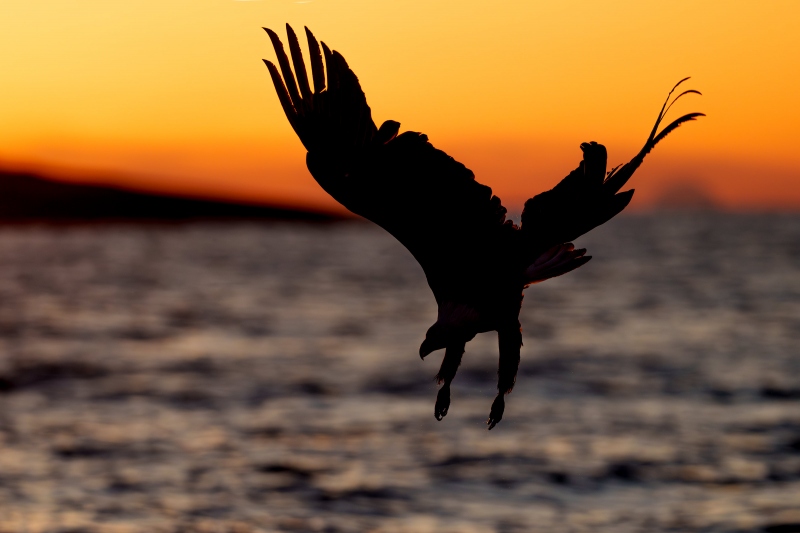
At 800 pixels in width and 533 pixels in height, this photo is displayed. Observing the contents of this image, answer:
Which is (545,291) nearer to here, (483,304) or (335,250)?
(335,250)

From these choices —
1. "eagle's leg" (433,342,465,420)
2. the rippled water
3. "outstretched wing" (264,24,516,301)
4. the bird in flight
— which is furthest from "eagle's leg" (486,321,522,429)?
the rippled water

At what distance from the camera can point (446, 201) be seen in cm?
595

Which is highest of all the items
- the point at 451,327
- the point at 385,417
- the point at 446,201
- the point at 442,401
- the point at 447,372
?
the point at 446,201

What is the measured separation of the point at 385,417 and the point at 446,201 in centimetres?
2400

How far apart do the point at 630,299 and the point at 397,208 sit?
55.8 metres

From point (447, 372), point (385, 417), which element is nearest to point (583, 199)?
point (447, 372)

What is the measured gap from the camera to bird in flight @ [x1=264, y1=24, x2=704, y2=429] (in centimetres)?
580

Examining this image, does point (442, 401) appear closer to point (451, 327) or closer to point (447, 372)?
point (447, 372)

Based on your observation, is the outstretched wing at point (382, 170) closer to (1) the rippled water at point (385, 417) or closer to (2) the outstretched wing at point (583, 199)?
(2) the outstretched wing at point (583, 199)

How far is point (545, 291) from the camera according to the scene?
231ft

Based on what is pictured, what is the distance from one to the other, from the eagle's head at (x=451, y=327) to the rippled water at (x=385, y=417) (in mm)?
13993

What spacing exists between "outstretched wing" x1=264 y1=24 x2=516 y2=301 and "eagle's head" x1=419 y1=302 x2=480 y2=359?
0.30m

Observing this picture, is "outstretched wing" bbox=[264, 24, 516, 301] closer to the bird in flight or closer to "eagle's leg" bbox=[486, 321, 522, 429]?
the bird in flight

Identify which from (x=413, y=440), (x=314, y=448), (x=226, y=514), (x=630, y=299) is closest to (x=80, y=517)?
(x=226, y=514)
